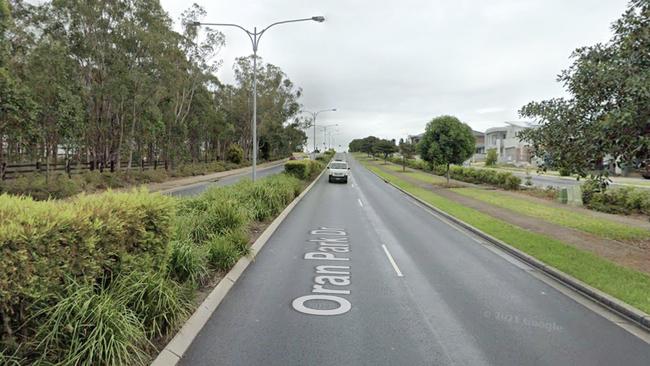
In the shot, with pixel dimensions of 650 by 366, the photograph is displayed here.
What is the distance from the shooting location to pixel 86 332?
3662mm

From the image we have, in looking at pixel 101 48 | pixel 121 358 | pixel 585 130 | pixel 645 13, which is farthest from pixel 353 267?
pixel 101 48

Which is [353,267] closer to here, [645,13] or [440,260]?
[440,260]

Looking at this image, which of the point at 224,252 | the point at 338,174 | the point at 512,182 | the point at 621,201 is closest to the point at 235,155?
the point at 338,174

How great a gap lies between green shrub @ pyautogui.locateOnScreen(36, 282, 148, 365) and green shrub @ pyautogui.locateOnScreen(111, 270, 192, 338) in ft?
1.14

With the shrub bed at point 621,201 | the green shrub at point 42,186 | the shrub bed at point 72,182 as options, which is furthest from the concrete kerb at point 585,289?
the green shrub at point 42,186

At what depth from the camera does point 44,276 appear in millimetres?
3395

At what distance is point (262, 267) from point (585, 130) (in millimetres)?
7702

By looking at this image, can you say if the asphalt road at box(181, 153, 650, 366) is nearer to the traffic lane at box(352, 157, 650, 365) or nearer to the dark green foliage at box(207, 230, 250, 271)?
the traffic lane at box(352, 157, 650, 365)

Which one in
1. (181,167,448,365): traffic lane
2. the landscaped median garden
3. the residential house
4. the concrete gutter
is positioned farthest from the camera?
the residential house

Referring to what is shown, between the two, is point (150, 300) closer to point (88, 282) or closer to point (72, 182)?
point (88, 282)

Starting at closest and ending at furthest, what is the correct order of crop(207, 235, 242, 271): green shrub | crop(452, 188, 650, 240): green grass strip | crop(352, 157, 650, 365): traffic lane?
crop(352, 157, 650, 365): traffic lane, crop(207, 235, 242, 271): green shrub, crop(452, 188, 650, 240): green grass strip

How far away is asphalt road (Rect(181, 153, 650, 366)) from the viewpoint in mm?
4328

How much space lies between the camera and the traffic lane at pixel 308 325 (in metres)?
4.25

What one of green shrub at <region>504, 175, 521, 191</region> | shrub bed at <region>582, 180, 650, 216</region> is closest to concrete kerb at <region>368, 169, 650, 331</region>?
shrub bed at <region>582, 180, 650, 216</region>
